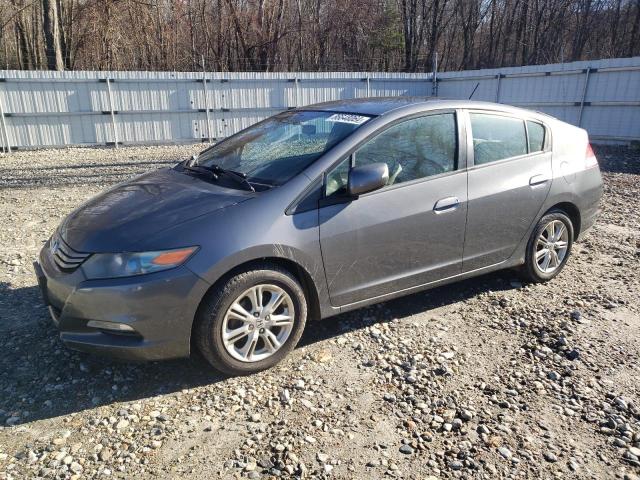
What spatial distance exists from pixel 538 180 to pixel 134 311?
3378 millimetres

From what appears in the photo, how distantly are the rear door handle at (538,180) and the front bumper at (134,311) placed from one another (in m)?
2.89

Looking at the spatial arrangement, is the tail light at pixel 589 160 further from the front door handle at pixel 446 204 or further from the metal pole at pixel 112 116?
the metal pole at pixel 112 116

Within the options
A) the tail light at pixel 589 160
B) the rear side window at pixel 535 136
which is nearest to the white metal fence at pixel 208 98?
the tail light at pixel 589 160

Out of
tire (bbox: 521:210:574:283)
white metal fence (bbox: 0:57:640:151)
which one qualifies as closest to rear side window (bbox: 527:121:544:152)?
tire (bbox: 521:210:574:283)

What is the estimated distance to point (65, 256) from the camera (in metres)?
3.06

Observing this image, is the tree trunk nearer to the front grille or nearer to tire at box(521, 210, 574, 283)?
the front grille

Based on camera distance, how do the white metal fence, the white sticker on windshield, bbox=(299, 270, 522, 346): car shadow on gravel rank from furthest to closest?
the white metal fence
bbox=(299, 270, 522, 346): car shadow on gravel
the white sticker on windshield

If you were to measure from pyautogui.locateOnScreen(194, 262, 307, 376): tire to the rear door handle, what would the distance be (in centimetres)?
228

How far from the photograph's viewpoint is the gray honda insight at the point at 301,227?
287 cm

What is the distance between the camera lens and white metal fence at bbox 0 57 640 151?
13133 millimetres

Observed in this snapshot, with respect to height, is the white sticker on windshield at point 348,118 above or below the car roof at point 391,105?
below

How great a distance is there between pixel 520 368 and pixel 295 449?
166cm

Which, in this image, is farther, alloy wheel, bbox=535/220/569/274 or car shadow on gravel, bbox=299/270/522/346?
alloy wheel, bbox=535/220/569/274

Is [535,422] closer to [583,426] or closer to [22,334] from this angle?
[583,426]
